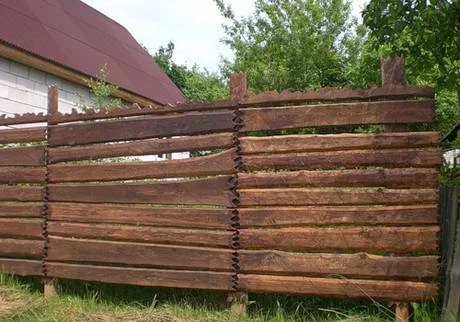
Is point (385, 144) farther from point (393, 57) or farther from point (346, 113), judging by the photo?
point (393, 57)

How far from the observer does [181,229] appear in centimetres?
472

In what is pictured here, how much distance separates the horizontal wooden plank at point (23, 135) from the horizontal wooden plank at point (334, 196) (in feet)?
7.78

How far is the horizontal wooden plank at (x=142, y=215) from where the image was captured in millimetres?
4580

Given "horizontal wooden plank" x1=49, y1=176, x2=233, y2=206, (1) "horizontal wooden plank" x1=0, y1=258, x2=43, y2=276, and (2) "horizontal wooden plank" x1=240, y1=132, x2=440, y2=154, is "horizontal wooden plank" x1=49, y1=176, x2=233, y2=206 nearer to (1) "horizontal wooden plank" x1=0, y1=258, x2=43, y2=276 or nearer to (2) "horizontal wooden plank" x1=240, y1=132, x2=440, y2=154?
(2) "horizontal wooden plank" x1=240, y1=132, x2=440, y2=154

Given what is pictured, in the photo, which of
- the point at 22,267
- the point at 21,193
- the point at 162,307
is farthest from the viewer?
the point at 21,193

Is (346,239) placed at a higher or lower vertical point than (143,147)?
lower

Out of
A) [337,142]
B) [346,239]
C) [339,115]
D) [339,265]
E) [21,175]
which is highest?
[339,115]

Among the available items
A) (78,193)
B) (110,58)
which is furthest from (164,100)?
(78,193)

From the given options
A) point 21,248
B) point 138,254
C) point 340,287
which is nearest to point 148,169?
point 138,254

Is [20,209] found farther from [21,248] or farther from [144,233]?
[144,233]

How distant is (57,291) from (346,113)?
131 inches

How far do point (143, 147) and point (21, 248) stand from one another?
5.82 ft

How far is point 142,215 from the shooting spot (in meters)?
4.85

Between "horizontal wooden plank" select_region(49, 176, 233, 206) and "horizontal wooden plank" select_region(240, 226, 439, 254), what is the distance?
417 mm
